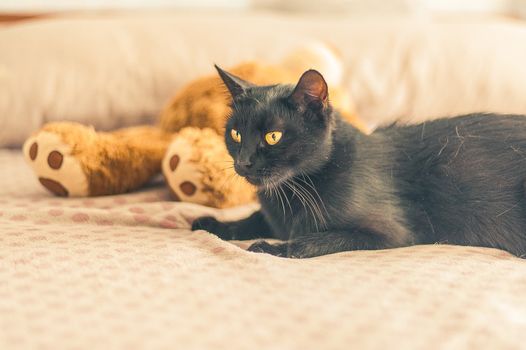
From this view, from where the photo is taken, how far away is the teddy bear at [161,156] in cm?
145

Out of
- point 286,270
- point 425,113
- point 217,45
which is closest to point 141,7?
point 217,45

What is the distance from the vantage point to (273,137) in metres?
1.13

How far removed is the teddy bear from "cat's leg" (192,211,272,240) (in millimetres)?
140

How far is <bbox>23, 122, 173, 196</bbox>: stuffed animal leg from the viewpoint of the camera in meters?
1.46

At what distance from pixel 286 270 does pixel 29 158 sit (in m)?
0.84

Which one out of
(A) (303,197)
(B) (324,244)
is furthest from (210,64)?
(B) (324,244)

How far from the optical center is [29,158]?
4.83 feet

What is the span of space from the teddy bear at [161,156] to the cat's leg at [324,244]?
1.03 feet

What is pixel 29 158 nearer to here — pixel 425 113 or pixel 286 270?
pixel 286 270

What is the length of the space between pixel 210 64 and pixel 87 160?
2.88 feet

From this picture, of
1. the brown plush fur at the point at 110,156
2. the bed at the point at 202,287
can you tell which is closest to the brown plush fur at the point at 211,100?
the brown plush fur at the point at 110,156

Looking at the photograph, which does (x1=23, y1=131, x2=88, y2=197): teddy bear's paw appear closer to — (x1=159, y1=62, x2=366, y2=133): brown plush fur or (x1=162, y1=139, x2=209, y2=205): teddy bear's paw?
(x1=162, y1=139, x2=209, y2=205): teddy bear's paw

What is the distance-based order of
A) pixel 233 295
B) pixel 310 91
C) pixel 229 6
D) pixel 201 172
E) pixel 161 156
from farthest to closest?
1. pixel 229 6
2. pixel 161 156
3. pixel 201 172
4. pixel 310 91
5. pixel 233 295

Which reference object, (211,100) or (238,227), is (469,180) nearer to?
(238,227)
